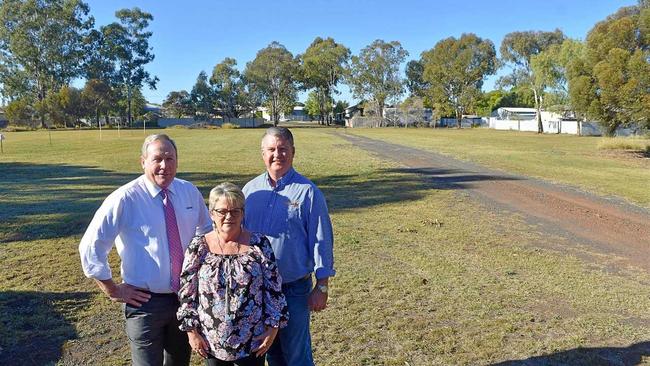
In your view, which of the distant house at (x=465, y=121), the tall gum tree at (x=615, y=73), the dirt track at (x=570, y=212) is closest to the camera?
the dirt track at (x=570, y=212)

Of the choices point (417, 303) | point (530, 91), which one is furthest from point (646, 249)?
point (530, 91)

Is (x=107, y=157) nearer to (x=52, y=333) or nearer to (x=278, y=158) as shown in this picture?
(x=52, y=333)

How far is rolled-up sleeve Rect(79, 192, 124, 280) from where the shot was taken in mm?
2512

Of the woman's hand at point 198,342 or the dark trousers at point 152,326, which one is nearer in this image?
the woman's hand at point 198,342

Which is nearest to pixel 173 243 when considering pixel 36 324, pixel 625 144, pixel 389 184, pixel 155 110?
pixel 36 324

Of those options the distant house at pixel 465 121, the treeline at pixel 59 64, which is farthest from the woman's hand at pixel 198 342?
the distant house at pixel 465 121

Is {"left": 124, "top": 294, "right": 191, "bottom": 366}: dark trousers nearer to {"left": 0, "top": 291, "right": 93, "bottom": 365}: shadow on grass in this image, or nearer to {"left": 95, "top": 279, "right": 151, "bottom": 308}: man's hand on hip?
{"left": 95, "top": 279, "right": 151, "bottom": 308}: man's hand on hip

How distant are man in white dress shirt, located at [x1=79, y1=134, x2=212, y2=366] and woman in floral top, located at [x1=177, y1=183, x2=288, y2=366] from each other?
0.18 meters

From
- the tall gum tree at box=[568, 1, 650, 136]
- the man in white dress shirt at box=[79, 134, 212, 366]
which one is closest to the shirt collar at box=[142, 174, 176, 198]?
the man in white dress shirt at box=[79, 134, 212, 366]

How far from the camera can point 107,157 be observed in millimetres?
22609

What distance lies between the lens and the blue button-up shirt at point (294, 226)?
107 inches

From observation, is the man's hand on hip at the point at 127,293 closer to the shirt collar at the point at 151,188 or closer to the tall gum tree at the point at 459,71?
the shirt collar at the point at 151,188

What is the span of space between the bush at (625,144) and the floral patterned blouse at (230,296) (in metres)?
28.9

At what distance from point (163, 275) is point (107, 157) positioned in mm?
21981
